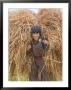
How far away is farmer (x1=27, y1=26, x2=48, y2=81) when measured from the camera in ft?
2.34

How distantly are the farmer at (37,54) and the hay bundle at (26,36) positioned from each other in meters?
0.02

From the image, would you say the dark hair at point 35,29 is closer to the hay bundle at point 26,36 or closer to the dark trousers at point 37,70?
the hay bundle at point 26,36

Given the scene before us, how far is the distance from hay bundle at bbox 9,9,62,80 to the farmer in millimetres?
22

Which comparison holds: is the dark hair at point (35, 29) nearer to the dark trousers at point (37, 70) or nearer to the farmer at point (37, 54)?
the farmer at point (37, 54)

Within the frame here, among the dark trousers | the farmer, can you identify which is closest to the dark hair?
the farmer

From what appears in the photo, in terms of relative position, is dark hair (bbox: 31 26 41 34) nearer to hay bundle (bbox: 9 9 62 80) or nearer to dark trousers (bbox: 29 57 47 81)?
hay bundle (bbox: 9 9 62 80)

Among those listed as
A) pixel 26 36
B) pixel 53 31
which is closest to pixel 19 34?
pixel 26 36

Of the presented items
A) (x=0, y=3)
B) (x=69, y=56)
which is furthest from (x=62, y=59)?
(x=0, y=3)

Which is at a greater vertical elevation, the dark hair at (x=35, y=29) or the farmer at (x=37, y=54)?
the dark hair at (x=35, y=29)

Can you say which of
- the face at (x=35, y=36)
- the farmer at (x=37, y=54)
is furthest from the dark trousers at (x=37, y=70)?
the face at (x=35, y=36)

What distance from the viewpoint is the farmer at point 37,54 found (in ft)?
2.34

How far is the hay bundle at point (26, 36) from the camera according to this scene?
0.72 metres

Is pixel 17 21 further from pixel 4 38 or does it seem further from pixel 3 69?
pixel 3 69

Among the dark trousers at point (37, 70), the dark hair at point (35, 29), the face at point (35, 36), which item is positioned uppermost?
the dark hair at point (35, 29)
